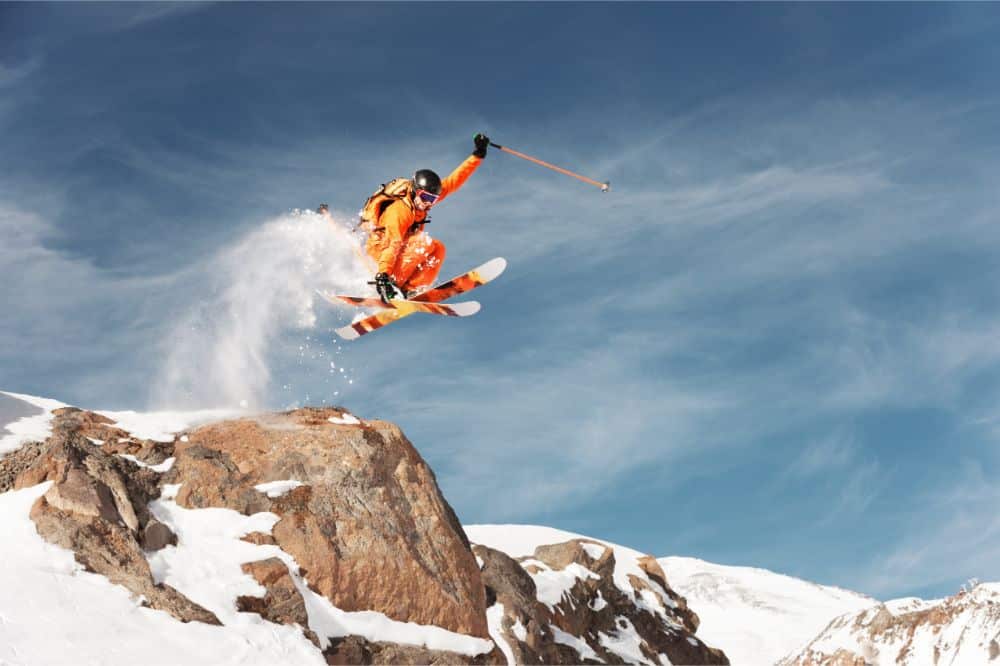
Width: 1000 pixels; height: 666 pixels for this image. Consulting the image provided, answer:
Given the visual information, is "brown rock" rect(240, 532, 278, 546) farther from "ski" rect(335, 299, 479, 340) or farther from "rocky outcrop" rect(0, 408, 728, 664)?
"ski" rect(335, 299, 479, 340)

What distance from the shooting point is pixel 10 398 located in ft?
86.8

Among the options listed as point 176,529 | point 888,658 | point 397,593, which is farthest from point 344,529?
point 888,658

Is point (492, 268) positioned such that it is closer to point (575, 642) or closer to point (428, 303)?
point (428, 303)

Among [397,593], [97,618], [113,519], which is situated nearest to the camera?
[97,618]

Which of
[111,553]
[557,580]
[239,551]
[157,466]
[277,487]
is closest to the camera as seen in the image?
[111,553]

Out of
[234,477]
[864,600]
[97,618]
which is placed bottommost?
[97,618]

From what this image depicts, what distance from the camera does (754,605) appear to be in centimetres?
9975

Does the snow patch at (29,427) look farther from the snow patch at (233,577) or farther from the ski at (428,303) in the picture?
the ski at (428,303)

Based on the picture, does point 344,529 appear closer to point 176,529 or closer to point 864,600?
point 176,529

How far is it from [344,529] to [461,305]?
23.2 ft

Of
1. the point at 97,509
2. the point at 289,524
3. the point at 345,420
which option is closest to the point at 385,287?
the point at 289,524

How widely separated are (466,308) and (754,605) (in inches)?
3480

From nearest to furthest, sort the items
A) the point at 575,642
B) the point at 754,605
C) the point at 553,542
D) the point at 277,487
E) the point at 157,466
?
the point at 157,466 < the point at 277,487 < the point at 575,642 < the point at 553,542 < the point at 754,605

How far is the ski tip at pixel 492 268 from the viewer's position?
70.9 feet
